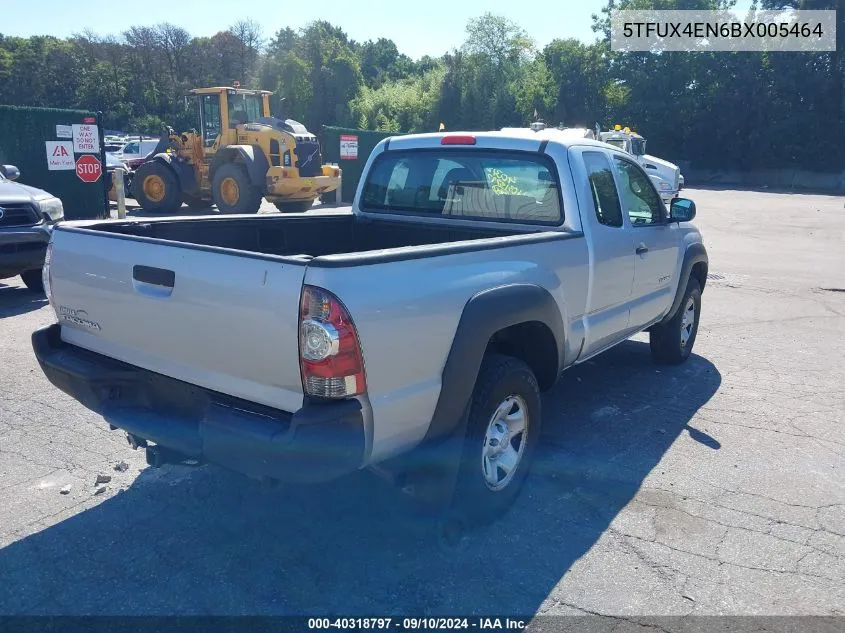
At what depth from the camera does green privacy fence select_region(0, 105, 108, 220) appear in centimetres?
1357

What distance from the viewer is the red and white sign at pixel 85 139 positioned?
13.9 m

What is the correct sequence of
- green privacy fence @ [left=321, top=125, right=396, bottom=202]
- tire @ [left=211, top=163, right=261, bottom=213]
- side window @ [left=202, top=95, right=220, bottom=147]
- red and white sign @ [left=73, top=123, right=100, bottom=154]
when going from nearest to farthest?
red and white sign @ [left=73, top=123, right=100, bottom=154], tire @ [left=211, top=163, right=261, bottom=213], side window @ [left=202, top=95, right=220, bottom=147], green privacy fence @ [left=321, top=125, right=396, bottom=202]

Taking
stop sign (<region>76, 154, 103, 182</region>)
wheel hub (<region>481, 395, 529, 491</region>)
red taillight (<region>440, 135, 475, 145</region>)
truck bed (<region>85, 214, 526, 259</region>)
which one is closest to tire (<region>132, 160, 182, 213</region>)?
stop sign (<region>76, 154, 103, 182</region>)

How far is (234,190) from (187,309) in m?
14.4

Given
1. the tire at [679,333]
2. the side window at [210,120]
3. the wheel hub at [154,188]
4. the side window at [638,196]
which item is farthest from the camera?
the side window at [210,120]

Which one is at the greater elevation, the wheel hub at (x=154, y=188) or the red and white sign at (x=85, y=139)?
the red and white sign at (x=85, y=139)

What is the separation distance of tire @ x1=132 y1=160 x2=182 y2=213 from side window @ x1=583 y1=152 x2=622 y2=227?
46.8 ft

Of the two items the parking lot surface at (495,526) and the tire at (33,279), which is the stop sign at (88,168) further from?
the parking lot surface at (495,526)

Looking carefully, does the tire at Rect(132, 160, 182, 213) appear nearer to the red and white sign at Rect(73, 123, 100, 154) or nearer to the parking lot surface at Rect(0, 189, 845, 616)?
the red and white sign at Rect(73, 123, 100, 154)

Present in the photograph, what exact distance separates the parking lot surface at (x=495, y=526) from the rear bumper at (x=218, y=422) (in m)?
0.49

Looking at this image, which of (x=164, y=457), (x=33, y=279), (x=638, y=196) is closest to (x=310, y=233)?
(x=164, y=457)

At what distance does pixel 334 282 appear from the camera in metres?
2.64

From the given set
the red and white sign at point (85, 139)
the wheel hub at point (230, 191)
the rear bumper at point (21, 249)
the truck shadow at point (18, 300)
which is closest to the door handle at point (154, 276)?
the truck shadow at point (18, 300)

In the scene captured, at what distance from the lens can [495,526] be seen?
144 inches
